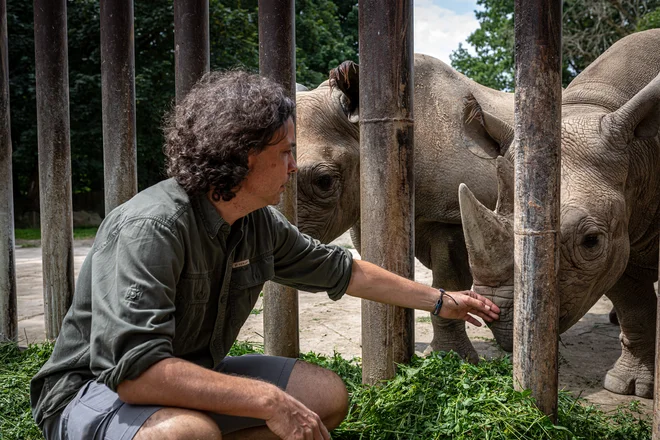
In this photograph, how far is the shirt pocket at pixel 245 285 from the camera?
8.79ft

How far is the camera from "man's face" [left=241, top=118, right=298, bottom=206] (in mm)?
2445

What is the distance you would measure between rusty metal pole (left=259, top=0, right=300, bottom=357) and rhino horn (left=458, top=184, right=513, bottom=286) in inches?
40.9

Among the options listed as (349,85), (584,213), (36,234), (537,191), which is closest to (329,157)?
(349,85)

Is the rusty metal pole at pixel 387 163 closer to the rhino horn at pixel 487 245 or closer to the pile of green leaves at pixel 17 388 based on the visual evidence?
the rhino horn at pixel 487 245

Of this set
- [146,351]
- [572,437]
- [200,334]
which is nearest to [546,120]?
[572,437]

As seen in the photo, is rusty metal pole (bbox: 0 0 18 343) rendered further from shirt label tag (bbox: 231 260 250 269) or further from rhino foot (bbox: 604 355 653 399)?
rhino foot (bbox: 604 355 653 399)

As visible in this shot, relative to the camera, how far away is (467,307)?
3.13 meters

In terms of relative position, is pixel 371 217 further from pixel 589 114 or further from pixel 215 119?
pixel 589 114

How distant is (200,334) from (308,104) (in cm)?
258

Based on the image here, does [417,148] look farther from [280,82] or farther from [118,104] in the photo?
[118,104]

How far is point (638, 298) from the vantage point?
475 centimetres

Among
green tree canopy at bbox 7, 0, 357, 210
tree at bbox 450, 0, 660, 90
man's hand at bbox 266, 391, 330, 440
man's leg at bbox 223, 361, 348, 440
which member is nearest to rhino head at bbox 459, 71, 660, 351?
man's leg at bbox 223, 361, 348, 440

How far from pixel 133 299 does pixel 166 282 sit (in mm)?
133

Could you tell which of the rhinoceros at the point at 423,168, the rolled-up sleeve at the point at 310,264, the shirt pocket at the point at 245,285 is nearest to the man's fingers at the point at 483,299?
the rolled-up sleeve at the point at 310,264
